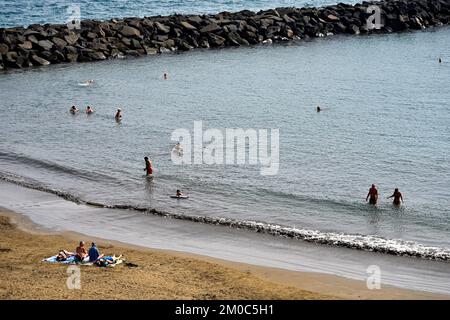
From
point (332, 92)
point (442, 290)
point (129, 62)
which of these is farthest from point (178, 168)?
point (129, 62)

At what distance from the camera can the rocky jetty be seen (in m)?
73.2

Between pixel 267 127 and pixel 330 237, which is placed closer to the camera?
pixel 330 237

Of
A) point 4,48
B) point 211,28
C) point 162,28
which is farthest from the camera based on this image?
point 211,28

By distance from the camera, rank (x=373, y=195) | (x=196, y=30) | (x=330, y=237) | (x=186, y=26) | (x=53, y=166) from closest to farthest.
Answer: (x=330, y=237)
(x=373, y=195)
(x=53, y=166)
(x=186, y=26)
(x=196, y=30)

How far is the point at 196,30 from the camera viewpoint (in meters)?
81.4

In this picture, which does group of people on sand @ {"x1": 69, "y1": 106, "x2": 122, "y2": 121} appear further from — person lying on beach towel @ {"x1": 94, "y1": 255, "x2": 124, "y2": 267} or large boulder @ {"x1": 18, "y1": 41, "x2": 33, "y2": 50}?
person lying on beach towel @ {"x1": 94, "y1": 255, "x2": 124, "y2": 267}

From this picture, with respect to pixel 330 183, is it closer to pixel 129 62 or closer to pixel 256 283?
pixel 256 283

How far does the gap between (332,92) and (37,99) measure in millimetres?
24853

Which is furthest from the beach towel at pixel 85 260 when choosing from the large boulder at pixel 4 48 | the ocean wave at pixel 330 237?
the large boulder at pixel 4 48

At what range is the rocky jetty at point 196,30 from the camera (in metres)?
73.2

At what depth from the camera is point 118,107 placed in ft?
178

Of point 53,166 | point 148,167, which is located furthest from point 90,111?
point 148,167

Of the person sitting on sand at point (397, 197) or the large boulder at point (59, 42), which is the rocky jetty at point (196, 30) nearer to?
the large boulder at point (59, 42)

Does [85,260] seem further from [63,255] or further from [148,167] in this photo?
[148,167]
